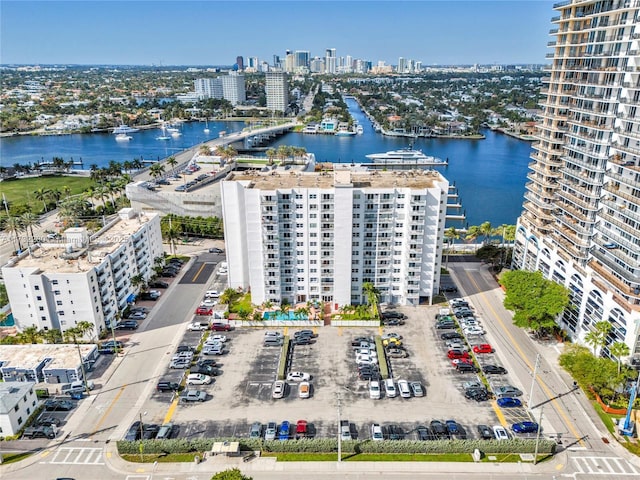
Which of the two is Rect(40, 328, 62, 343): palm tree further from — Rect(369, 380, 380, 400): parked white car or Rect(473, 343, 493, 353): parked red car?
Rect(473, 343, 493, 353): parked red car

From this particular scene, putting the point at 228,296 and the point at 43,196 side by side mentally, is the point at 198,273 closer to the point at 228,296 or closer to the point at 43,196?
the point at 228,296

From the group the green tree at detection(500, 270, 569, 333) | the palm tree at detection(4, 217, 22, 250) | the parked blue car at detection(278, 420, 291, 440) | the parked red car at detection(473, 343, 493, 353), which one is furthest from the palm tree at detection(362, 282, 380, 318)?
the palm tree at detection(4, 217, 22, 250)

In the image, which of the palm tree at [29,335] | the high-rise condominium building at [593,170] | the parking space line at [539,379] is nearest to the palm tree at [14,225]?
the palm tree at [29,335]

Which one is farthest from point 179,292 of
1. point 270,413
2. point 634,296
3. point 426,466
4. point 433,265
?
point 634,296

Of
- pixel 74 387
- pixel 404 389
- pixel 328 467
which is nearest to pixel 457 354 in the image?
pixel 404 389

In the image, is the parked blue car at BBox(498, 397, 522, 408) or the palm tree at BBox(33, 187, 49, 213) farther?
the palm tree at BBox(33, 187, 49, 213)

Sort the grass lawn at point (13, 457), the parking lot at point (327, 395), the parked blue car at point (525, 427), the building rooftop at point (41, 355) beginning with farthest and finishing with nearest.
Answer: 1. the building rooftop at point (41, 355)
2. the parking lot at point (327, 395)
3. the parked blue car at point (525, 427)
4. the grass lawn at point (13, 457)

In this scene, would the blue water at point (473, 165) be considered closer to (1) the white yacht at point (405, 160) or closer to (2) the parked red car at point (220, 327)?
(1) the white yacht at point (405, 160)

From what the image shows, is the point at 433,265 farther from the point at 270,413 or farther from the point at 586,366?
the point at 270,413
